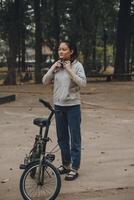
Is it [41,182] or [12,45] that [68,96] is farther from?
[12,45]

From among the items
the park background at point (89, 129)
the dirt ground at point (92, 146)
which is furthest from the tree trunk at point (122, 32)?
the dirt ground at point (92, 146)

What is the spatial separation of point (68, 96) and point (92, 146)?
3.17 meters

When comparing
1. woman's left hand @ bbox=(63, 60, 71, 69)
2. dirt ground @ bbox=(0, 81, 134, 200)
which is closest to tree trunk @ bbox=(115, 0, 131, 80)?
dirt ground @ bbox=(0, 81, 134, 200)

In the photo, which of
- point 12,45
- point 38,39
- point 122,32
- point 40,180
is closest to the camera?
point 40,180

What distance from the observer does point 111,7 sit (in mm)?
41562

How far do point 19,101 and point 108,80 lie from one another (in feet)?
40.5

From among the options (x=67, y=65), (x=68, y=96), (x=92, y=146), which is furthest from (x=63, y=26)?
(x=67, y=65)

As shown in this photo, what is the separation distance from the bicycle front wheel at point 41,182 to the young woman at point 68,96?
38.6 inches

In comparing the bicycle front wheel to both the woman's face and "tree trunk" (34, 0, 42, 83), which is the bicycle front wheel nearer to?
the woman's face

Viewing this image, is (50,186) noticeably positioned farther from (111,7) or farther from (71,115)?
(111,7)

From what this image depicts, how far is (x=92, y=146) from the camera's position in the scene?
11.3 metres

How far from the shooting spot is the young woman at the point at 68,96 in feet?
26.8

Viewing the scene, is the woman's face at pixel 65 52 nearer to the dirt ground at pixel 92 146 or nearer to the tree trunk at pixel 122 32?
the dirt ground at pixel 92 146

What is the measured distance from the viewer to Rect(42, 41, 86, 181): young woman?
26.8ft
